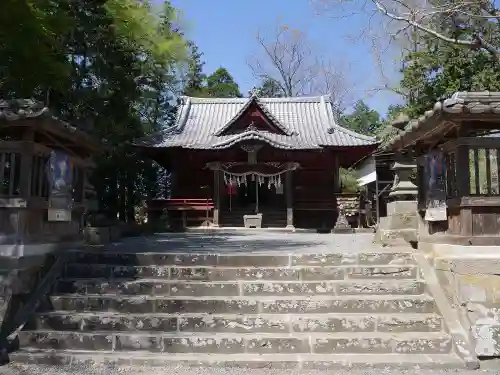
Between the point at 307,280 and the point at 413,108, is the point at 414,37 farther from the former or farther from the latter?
the point at 307,280

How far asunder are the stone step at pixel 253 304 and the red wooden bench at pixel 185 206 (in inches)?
507

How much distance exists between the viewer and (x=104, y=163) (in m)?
18.1

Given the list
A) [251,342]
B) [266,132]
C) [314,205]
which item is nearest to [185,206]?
[266,132]

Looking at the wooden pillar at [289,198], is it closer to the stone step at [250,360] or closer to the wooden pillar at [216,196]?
the wooden pillar at [216,196]

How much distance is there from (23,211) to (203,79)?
109 ft

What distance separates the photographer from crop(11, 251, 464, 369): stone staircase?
5.30 metres

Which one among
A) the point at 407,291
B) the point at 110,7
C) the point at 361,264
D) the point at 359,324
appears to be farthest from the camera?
the point at 110,7

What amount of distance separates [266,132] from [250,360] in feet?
53.5

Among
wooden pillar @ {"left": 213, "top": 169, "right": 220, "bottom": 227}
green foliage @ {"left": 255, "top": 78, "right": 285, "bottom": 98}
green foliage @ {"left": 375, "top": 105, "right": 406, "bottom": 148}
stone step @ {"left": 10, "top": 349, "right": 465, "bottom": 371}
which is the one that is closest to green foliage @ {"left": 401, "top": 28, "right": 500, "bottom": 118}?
green foliage @ {"left": 375, "top": 105, "right": 406, "bottom": 148}

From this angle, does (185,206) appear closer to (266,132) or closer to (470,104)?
(266,132)

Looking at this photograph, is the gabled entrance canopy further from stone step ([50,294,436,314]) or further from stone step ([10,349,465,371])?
stone step ([10,349,465,371])

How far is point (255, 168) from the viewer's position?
20.3 m

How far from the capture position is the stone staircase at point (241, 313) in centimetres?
530

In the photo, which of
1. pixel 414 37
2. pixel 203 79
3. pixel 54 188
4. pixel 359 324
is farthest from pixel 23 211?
pixel 203 79
